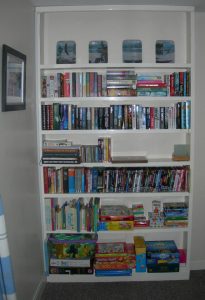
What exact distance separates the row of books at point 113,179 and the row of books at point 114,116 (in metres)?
0.37

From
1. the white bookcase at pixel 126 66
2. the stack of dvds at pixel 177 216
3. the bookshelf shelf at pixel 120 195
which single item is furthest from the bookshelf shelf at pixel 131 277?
the bookshelf shelf at pixel 120 195

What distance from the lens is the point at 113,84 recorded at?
2270 millimetres

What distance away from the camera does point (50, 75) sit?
241 centimetres

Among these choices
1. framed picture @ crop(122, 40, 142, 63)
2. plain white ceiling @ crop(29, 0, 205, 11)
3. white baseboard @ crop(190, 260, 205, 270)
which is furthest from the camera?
white baseboard @ crop(190, 260, 205, 270)

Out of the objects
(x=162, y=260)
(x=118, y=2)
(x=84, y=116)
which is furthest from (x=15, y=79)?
(x=162, y=260)

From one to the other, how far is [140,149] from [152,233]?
2.72ft

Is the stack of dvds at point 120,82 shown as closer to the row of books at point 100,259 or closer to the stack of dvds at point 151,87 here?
the stack of dvds at point 151,87

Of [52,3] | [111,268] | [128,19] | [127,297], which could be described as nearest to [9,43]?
[52,3]

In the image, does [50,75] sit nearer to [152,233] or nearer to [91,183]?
[91,183]

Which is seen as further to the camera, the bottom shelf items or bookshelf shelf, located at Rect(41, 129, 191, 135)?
the bottom shelf items

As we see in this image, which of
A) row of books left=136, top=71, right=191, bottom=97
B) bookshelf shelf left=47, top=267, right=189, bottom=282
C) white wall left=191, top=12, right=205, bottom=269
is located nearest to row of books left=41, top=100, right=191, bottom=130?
row of books left=136, top=71, right=191, bottom=97

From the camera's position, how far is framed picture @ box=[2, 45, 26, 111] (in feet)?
5.01

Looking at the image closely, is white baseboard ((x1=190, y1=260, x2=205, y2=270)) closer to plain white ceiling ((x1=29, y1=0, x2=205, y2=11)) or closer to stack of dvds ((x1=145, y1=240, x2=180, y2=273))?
stack of dvds ((x1=145, y1=240, x2=180, y2=273))

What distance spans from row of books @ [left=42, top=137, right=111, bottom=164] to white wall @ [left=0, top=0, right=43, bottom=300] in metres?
0.12
